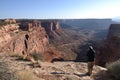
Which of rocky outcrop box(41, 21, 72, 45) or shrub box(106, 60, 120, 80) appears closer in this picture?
shrub box(106, 60, 120, 80)

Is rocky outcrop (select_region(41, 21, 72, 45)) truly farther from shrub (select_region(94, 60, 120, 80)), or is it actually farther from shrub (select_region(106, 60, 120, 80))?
shrub (select_region(106, 60, 120, 80))

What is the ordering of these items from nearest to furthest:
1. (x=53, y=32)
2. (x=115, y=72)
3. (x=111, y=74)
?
(x=115, y=72) < (x=111, y=74) < (x=53, y=32)

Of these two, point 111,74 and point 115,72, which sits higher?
point 115,72

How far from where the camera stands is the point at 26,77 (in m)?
7.06

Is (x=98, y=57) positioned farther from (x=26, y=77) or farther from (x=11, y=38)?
(x=26, y=77)

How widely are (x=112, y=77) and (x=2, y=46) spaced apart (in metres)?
A: 20.3

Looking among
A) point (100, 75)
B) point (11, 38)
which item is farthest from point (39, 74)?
point (11, 38)

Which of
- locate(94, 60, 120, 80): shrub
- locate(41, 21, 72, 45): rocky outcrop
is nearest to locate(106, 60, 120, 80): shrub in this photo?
locate(94, 60, 120, 80): shrub

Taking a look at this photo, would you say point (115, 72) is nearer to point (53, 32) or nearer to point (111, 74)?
point (111, 74)

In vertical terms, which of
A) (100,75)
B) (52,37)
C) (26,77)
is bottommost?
(52,37)

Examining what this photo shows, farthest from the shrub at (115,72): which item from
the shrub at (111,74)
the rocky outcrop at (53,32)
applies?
the rocky outcrop at (53,32)

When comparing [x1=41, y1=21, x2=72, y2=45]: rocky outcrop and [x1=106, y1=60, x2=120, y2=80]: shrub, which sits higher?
[x1=106, y1=60, x2=120, y2=80]: shrub

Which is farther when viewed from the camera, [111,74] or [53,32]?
[53,32]

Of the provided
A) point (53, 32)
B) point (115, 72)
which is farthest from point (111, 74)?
point (53, 32)
